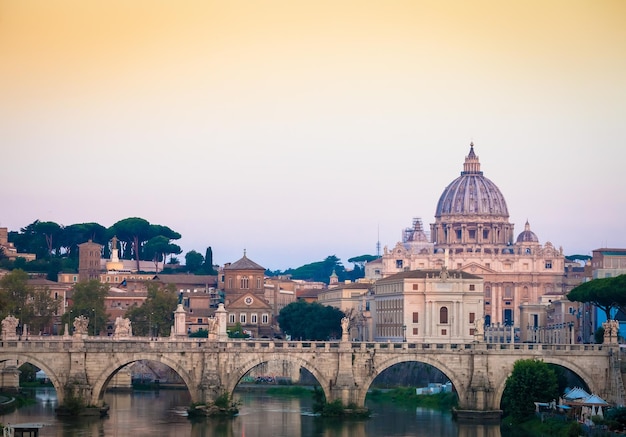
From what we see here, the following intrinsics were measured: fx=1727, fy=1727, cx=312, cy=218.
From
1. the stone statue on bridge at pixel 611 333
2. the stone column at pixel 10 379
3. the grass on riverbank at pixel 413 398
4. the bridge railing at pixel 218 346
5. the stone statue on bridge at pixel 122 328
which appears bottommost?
the grass on riverbank at pixel 413 398

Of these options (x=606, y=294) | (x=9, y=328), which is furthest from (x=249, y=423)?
(x=606, y=294)

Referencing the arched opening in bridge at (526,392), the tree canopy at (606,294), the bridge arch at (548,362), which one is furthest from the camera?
the tree canopy at (606,294)

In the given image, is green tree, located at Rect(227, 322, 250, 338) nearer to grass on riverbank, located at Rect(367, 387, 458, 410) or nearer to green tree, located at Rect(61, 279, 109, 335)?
green tree, located at Rect(61, 279, 109, 335)

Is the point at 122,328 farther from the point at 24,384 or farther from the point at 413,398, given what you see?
the point at 413,398

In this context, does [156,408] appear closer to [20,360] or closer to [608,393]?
[20,360]

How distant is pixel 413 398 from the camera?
111375 mm

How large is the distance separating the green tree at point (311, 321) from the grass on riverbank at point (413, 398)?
35.5 m

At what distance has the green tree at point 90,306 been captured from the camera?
140375 mm

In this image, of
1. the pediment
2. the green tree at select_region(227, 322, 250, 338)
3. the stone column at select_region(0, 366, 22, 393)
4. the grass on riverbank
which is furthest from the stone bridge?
the pediment

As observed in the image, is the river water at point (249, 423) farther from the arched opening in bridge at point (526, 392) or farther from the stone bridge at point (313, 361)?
the stone bridge at point (313, 361)

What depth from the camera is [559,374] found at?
96.3 meters

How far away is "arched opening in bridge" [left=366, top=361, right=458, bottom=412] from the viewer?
10688 cm

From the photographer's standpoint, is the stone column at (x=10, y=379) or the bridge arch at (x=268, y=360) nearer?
the bridge arch at (x=268, y=360)

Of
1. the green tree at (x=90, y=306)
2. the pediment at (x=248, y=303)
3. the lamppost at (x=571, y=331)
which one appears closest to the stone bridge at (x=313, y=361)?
the lamppost at (x=571, y=331)
